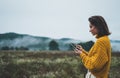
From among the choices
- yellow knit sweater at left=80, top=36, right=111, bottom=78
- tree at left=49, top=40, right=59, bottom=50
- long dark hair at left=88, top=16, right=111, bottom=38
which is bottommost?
tree at left=49, top=40, right=59, bottom=50

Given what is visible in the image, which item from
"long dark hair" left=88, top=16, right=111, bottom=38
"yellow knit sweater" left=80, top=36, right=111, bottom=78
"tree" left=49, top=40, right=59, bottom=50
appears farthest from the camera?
"tree" left=49, top=40, right=59, bottom=50

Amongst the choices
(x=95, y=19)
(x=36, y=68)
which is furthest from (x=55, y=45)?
(x=95, y=19)

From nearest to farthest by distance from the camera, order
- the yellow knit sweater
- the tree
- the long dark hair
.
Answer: the yellow knit sweater < the long dark hair < the tree

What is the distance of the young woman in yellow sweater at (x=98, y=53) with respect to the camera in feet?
11.4

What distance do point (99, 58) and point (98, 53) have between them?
60mm

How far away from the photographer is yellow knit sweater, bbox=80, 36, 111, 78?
346 cm

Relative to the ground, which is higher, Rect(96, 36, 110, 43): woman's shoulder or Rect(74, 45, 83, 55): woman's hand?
Rect(96, 36, 110, 43): woman's shoulder

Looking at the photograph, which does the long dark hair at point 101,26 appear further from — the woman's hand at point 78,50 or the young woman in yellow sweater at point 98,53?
the woman's hand at point 78,50

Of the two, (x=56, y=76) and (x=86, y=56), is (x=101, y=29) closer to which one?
(x=86, y=56)

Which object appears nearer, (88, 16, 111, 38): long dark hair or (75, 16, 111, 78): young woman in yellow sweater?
(75, 16, 111, 78): young woman in yellow sweater

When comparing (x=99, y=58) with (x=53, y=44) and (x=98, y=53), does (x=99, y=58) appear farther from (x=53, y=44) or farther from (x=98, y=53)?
(x=53, y=44)

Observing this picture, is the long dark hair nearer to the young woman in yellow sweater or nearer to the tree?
the young woman in yellow sweater

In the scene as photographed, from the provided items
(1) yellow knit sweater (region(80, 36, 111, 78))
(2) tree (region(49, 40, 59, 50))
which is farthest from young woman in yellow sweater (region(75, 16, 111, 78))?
(2) tree (region(49, 40, 59, 50))

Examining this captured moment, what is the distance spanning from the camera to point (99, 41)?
3541 millimetres
